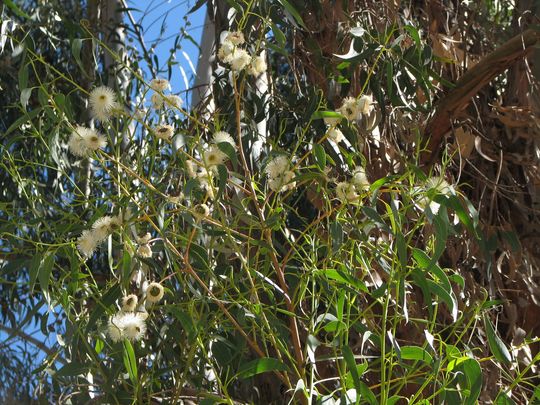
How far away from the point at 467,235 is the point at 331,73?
18.5 inches

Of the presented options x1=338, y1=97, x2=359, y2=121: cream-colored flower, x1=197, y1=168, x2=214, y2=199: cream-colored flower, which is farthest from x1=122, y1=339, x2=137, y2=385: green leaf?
x1=338, y1=97, x2=359, y2=121: cream-colored flower

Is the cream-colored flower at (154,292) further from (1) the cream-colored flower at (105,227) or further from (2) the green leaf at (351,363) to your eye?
(2) the green leaf at (351,363)

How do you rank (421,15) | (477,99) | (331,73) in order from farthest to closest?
1. (421,15)
2. (477,99)
3. (331,73)

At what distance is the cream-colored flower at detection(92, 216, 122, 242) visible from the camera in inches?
55.0

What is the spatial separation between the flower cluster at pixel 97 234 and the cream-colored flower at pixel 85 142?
10 cm

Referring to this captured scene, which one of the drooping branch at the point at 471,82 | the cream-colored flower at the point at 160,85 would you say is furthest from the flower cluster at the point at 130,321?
the drooping branch at the point at 471,82

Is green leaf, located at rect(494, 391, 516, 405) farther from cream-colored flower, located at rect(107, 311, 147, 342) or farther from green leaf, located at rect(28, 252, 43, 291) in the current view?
green leaf, located at rect(28, 252, 43, 291)

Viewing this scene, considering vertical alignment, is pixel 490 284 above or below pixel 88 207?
below

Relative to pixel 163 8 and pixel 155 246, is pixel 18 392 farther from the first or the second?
pixel 155 246

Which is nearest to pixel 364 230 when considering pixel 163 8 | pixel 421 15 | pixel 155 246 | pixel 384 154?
pixel 155 246

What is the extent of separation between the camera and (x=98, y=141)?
1.45 meters

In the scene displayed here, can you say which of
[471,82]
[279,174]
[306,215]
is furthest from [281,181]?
[306,215]

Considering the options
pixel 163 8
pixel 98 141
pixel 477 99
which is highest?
pixel 163 8

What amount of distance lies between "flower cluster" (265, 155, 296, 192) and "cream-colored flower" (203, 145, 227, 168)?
7cm
